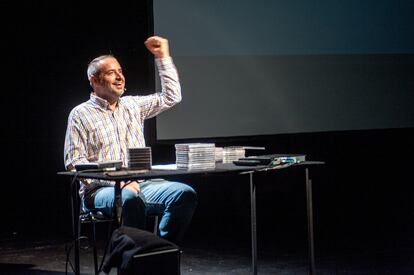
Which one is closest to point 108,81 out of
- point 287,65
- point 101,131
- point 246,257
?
point 101,131

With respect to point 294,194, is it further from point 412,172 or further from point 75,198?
point 75,198

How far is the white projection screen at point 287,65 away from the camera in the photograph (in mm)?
5566

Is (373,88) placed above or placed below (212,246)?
above

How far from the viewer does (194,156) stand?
313cm

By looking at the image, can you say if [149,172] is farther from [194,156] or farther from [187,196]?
[187,196]

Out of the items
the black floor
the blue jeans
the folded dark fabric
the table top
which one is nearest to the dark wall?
the black floor

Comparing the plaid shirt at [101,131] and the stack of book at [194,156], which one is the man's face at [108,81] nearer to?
the plaid shirt at [101,131]

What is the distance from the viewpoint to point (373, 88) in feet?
19.9

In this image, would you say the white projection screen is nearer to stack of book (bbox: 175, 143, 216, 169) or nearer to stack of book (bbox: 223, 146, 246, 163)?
stack of book (bbox: 223, 146, 246, 163)

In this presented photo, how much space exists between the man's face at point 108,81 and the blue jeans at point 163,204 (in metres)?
0.57

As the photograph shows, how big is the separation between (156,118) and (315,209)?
5.89 ft

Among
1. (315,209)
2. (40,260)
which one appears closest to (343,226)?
(315,209)

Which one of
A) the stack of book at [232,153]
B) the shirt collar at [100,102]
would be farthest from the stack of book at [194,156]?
the shirt collar at [100,102]

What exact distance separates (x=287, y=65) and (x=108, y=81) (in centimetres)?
260
